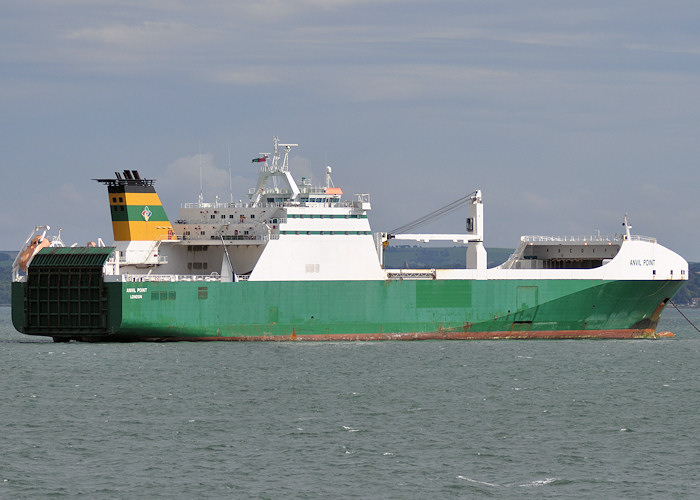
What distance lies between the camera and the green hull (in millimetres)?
50906

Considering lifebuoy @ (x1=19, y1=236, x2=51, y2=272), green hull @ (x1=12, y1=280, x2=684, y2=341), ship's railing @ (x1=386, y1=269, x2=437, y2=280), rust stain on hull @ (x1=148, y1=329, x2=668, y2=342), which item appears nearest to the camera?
green hull @ (x1=12, y1=280, x2=684, y2=341)

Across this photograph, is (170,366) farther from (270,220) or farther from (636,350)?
(636,350)

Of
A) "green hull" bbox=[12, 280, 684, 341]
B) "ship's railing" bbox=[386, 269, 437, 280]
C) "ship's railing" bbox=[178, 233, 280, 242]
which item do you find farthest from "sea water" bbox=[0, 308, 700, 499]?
"ship's railing" bbox=[178, 233, 280, 242]

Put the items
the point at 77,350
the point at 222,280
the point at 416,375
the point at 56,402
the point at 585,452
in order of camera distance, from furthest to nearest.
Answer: the point at 222,280, the point at 77,350, the point at 416,375, the point at 56,402, the point at 585,452

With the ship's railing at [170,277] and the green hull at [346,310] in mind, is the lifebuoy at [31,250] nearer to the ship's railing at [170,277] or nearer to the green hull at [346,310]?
the green hull at [346,310]

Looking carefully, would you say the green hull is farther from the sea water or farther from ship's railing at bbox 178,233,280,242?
ship's railing at bbox 178,233,280,242

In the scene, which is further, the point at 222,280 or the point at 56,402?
the point at 222,280

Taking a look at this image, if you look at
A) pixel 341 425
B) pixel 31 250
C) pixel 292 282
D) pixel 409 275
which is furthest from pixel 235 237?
pixel 341 425

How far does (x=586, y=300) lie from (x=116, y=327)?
73.3ft

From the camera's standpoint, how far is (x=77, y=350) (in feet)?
163

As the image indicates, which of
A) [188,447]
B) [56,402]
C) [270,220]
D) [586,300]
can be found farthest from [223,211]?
[188,447]

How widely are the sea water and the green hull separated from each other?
177cm

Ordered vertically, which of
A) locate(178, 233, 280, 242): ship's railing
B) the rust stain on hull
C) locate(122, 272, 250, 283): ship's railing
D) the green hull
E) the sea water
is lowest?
the sea water

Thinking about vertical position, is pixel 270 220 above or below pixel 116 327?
above
